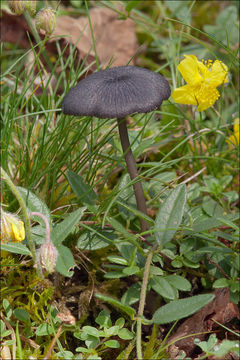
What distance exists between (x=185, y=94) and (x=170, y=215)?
1.84 ft

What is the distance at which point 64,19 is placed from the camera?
3.39 metres

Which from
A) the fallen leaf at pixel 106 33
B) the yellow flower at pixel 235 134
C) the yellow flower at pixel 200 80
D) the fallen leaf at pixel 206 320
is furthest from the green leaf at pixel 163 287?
the fallen leaf at pixel 106 33

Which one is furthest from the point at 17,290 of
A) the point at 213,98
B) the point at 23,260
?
the point at 213,98

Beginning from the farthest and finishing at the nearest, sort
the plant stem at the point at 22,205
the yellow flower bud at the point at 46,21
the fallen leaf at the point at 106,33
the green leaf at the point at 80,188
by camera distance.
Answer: the fallen leaf at the point at 106,33 < the yellow flower bud at the point at 46,21 < the green leaf at the point at 80,188 < the plant stem at the point at 22,205

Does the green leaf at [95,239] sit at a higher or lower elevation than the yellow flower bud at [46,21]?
lower

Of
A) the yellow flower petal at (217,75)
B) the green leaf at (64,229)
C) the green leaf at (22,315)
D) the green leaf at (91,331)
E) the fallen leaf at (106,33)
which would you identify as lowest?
the green leaf at (22,315)

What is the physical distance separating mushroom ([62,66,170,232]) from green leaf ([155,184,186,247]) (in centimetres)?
22

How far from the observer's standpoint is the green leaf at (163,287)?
140cm

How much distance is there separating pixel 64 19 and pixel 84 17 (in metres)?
0.19

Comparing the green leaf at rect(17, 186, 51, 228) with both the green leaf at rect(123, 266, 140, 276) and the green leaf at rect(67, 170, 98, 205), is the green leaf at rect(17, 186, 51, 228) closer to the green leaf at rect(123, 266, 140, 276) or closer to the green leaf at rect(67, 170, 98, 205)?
the green leaf at rect(67, 170, 98, 205)

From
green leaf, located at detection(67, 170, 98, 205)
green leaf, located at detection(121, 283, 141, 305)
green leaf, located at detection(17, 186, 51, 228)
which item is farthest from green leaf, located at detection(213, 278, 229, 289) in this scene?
green leaf, located at detection(17, 186, 51, 228)

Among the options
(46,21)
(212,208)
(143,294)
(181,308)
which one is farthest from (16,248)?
(46,21)

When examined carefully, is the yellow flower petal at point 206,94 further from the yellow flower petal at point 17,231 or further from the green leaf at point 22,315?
the green leaf at point 22,315

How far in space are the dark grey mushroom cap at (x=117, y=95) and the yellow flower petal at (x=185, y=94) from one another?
286 mm
